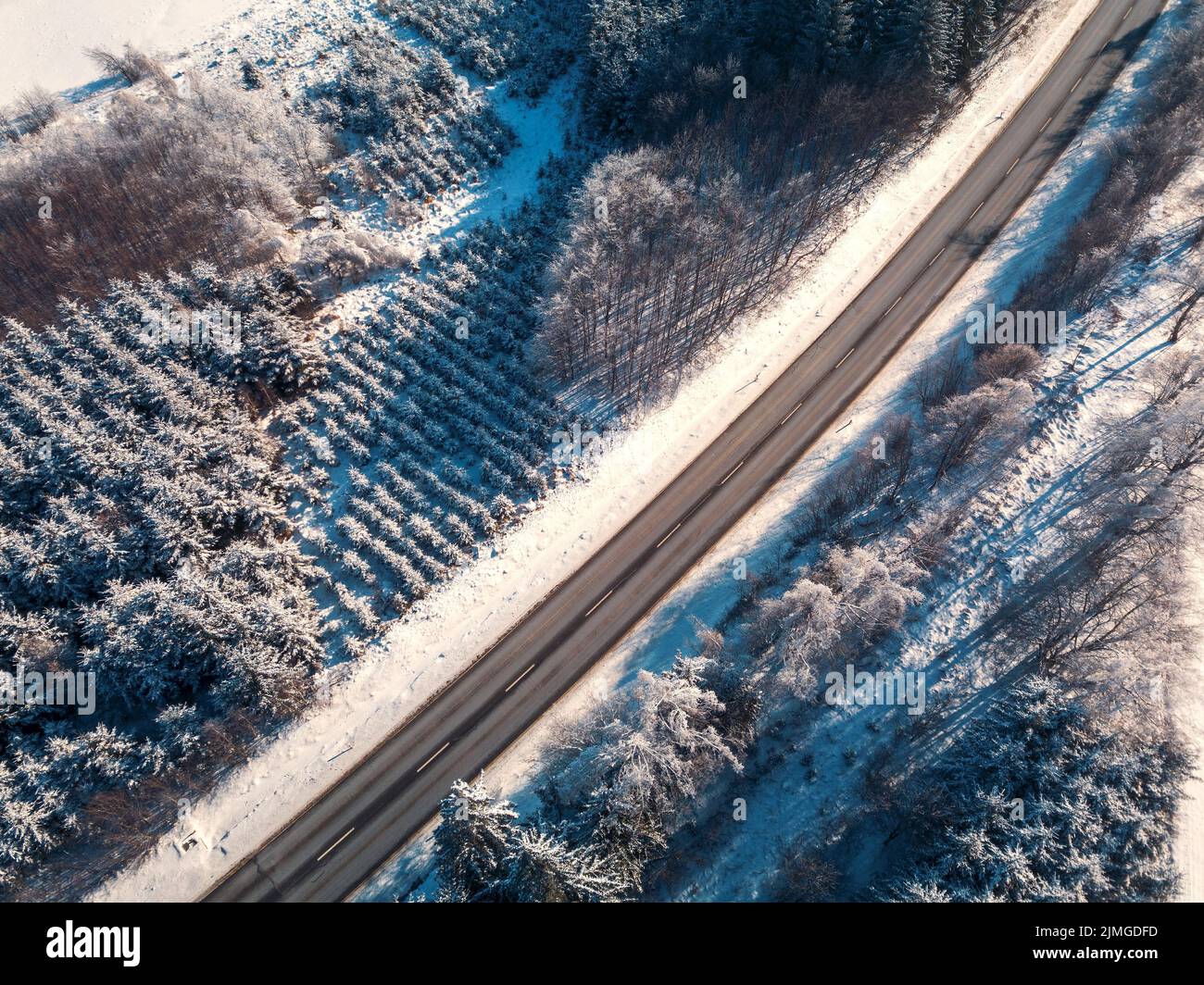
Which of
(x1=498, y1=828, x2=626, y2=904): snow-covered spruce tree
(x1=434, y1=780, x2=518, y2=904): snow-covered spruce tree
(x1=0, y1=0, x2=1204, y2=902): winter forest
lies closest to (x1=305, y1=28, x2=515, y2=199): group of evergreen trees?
(x1=0, y1=0, x2=1204, y2=902): winter forest

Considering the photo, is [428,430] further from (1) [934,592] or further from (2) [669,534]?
(1) [934,592]

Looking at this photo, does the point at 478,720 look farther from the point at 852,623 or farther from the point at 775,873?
the point at 852,623

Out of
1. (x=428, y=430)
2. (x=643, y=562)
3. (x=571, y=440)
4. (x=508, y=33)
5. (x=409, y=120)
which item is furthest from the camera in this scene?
(x=508, y=33)

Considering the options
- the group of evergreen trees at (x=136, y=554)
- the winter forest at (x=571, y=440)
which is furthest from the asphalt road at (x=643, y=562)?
the group of evergreen trees at (x=136, y=554)

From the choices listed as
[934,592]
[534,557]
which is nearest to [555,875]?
[534,557]

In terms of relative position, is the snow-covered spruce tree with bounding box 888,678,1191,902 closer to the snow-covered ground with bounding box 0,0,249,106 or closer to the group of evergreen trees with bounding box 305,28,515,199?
the group of evergreen trees with bounding box 305,28,515,199

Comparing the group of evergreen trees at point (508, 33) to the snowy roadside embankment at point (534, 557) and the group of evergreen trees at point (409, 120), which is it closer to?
the group of evergreen trees at point (409, 120)
